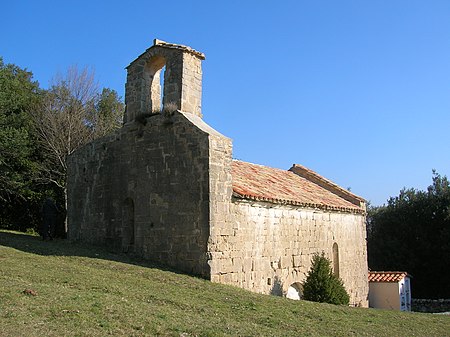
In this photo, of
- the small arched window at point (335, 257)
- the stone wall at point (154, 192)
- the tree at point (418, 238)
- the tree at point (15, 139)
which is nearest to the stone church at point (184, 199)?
the stone wall at point (154, 192)

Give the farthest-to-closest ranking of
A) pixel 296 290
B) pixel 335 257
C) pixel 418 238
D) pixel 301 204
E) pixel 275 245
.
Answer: pixel 418 238
pixel 335 257
pixel 301 204
pixel 296 290
pixel 275 245

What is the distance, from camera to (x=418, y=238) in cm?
3334

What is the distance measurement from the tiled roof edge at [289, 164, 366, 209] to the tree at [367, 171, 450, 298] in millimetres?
11245

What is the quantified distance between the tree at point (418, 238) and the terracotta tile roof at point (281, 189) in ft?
38.5

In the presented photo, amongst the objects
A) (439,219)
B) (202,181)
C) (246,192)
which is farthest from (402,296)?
(202,181)

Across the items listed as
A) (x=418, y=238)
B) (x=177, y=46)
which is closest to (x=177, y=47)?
(x=177, y=46)

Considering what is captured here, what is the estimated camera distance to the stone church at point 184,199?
14.3 metres

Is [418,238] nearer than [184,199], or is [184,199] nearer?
[184,199]

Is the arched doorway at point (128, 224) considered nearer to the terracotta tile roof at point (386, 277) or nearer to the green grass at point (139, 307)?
the green grass at point (139, 307)

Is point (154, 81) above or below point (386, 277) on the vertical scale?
above

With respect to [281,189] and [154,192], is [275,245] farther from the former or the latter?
[154,192]

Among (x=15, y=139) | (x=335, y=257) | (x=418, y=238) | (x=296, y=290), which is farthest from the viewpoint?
(x=418, y=238)

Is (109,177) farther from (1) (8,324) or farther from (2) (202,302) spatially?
(1) (8,324)

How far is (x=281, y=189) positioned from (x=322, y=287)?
14.5ft
